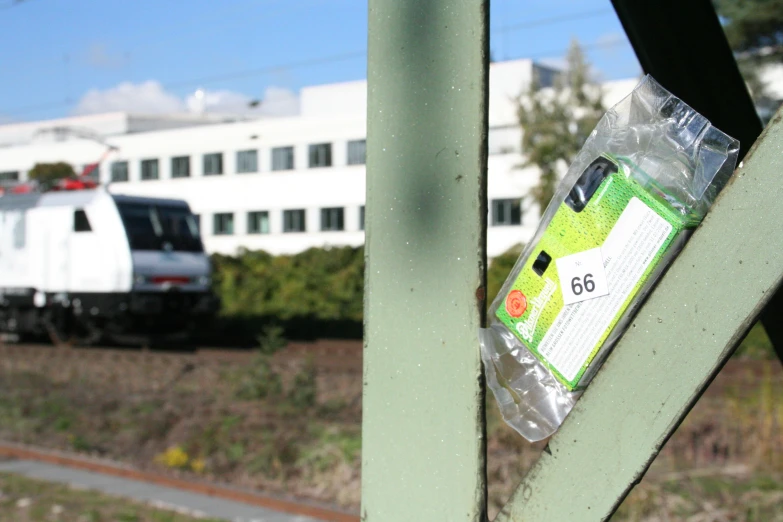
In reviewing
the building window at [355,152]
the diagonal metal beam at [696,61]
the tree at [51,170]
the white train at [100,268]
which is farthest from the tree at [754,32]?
the tree at [51,170]

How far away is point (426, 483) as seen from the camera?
1.39 meters

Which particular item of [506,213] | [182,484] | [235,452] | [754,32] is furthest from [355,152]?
[182,484]

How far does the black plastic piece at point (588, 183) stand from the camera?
1.33 m

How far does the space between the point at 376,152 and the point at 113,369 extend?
41.9 ft

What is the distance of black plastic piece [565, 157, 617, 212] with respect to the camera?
133 cm

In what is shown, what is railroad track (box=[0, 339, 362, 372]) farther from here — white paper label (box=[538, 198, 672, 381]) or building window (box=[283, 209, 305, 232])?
building window (box=[283, 209, 305, 232])

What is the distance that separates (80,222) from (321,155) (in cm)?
2855

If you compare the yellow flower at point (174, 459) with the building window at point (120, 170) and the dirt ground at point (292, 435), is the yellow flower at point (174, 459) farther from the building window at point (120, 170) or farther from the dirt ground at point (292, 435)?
the building window at point (120, 170)

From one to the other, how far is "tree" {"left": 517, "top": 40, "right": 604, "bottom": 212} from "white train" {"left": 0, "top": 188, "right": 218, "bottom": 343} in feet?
56.1

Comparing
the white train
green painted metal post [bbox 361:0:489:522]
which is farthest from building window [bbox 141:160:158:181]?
green painted metal post [bbox 361:0:489:522]

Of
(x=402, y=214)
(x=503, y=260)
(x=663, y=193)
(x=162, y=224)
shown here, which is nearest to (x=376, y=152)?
(x=402, y=214)

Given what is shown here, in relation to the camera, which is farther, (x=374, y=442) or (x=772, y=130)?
(x=374, y=442)

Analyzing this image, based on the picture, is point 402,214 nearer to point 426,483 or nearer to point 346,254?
point 426,483

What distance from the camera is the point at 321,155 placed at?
45438 millimetres
